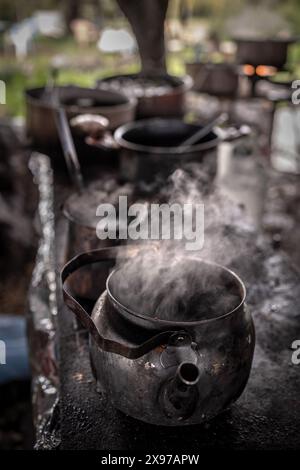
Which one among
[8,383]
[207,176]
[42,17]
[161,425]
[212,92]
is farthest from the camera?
[42,17]

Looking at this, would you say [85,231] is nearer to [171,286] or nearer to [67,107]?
[171,286]

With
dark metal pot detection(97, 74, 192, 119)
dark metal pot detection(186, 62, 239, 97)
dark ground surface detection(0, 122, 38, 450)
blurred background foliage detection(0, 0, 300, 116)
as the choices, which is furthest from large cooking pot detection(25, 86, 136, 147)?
blurred background foliage detection(0, 0, 300, 116)

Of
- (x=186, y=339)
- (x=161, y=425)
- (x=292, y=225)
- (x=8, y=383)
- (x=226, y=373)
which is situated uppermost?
(x=186, y=339)

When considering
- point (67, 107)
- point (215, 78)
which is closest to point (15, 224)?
point (67, 107)

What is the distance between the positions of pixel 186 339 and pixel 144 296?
0.47 metres

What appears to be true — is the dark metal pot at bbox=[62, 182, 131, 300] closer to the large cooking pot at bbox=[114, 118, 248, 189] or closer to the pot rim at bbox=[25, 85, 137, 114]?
the large cooking pot at bbox=[114, 118, 248, 189]

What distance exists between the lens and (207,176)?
306 cm

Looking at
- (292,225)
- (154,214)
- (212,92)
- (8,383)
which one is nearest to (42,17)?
(212,92)

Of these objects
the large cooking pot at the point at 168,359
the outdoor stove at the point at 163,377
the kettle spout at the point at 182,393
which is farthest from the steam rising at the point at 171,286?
the kettle spout at the point at 182,393

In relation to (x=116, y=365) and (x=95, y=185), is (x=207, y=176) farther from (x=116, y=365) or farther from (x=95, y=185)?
(x=116, y=365)

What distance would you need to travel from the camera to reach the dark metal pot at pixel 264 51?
638cm

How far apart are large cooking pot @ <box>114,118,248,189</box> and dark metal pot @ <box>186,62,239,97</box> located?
3594 millimetres

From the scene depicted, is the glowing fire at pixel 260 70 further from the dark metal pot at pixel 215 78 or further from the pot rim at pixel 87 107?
the pot rim at pixel 87 107

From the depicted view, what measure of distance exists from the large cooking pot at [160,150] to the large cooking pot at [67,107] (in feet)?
2.08
